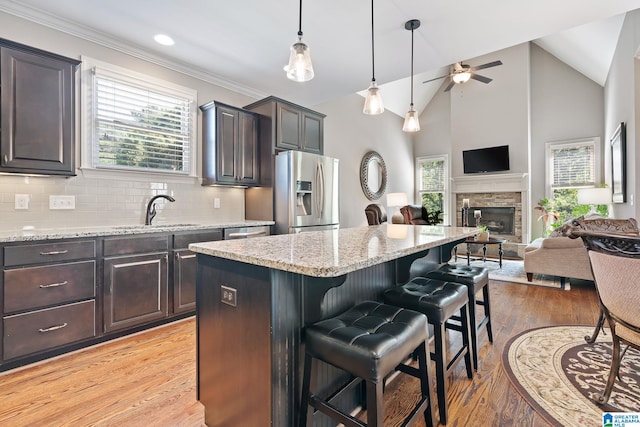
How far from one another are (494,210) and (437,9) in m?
5.64

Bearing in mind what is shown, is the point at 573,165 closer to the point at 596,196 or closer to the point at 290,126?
the point at 596,196

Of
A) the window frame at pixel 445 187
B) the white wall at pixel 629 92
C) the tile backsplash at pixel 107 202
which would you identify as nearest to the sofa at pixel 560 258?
the white wall at pixel 629 92

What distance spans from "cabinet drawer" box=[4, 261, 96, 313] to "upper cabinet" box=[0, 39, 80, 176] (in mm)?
794

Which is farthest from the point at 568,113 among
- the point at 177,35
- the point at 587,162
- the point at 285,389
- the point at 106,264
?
the point at 106,264

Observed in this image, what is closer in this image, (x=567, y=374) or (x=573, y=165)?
(x=567, y=374)

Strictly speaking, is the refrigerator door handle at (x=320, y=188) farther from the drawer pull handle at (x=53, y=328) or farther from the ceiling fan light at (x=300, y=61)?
the drawer pull handle at (x=53, y=328)

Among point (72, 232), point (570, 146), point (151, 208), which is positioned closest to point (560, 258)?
point (570, 146)

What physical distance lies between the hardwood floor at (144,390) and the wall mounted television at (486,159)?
5170 mm

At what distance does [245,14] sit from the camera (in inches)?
102

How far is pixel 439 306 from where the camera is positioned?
153cm

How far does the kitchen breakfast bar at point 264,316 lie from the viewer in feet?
3.78

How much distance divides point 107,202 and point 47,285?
989mm

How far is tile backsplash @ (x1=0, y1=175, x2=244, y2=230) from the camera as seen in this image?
243 cm

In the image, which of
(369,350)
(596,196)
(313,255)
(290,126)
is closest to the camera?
(369,350)
